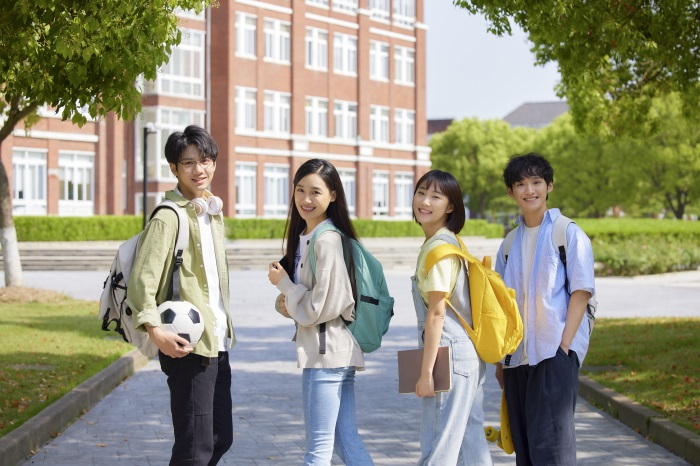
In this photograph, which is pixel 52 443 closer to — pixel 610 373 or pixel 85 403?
pixel 85 403

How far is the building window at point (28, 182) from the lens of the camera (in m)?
44.5

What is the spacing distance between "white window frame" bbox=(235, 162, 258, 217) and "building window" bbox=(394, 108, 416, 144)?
10463 mm

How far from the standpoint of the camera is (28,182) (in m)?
44.9

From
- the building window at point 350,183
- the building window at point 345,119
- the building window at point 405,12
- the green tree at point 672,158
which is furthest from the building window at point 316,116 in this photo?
the green tree at point 672,158

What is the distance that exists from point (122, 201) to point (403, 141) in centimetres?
1710

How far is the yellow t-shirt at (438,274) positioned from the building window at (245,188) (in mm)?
46116

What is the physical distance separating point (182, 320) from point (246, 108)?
46.7 metres

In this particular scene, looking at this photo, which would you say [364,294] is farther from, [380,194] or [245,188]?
[380,194]

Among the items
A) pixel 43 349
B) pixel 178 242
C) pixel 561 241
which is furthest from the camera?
pixel 43 349

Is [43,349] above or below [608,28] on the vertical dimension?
below

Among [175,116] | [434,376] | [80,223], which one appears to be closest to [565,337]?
[434,376]

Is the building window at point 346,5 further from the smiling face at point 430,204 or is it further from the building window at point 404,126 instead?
the smiling face at point 430,204

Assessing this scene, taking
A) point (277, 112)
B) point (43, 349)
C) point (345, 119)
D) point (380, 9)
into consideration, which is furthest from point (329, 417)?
point (380, 9)

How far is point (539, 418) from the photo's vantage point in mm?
5074
